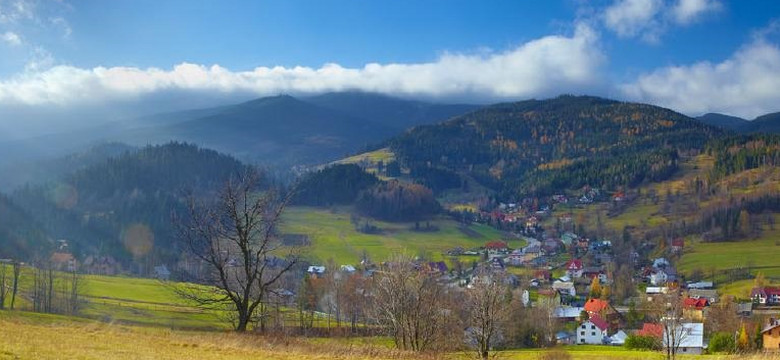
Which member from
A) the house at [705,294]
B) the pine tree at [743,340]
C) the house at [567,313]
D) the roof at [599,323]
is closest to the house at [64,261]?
the house at [567,313]

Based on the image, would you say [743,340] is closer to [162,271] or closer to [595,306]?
[595,306]

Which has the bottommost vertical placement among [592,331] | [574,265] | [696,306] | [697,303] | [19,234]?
[592,331]

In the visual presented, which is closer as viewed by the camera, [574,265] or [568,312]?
[568,312]

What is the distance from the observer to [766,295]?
120 metres

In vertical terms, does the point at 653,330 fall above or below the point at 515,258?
above

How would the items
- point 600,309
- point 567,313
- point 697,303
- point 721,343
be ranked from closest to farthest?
point 721,343
point 697,303
point 600,309
point 567,313

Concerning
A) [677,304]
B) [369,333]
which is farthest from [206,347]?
[369,333]

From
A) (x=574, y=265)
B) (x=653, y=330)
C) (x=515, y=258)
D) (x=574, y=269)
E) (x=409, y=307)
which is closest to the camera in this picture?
(x=409, y=307)

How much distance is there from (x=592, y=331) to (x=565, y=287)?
47.7m

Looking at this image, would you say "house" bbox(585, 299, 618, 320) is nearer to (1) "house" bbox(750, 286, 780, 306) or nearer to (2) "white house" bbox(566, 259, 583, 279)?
(1) "house" bbox(750, 286, 780, 306)

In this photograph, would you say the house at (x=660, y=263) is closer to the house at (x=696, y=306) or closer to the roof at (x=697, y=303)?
the house at (x=696, y=306)

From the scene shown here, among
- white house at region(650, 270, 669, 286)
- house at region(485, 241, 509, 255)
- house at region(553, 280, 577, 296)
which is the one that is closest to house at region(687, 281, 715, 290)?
white house at region(650, 270, 669, 286)

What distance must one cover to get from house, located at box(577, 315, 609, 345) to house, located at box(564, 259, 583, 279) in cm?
6005

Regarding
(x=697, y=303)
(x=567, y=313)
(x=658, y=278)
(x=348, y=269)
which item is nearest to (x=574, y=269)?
(x=658, y=278)
